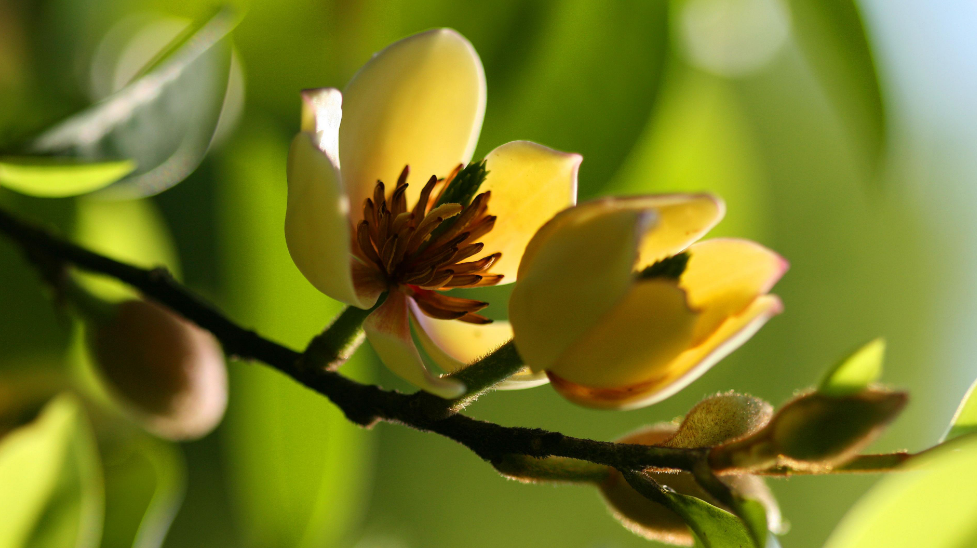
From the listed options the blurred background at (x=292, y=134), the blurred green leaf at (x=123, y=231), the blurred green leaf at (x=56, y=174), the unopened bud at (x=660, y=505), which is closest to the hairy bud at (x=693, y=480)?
the unopened bud at (x=660, y=505)

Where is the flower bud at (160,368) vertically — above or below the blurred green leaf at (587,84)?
below

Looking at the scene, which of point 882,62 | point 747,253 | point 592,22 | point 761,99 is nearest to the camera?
point 747,253

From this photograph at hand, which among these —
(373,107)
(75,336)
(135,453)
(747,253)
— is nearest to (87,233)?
(75,336)

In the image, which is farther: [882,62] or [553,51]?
[553,51]

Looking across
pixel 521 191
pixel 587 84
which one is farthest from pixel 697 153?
pixel 521 191

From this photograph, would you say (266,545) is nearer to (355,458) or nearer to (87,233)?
(355,458)

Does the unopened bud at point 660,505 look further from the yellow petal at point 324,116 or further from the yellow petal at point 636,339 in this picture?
the yellow petal at point 324,116

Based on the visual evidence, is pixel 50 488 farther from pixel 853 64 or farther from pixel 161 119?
pixel 853 64
